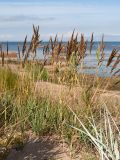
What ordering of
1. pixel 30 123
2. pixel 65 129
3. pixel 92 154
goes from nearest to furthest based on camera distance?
pixel 92 154
pixel 65 129
pixel 30 123

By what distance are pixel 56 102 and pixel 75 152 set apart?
45.2 inches

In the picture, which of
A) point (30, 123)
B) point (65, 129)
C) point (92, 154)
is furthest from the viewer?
point (30, 123)

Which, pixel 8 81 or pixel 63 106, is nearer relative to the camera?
pixel 63 106

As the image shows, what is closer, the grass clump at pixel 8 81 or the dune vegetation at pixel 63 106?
the dune vegetation at pixel 63 106

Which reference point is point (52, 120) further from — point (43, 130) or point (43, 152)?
point (43, 152)

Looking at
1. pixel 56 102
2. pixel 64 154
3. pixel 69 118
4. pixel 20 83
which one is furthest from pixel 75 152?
pixel 20 83

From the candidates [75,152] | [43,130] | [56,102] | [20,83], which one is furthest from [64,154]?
[20,83]

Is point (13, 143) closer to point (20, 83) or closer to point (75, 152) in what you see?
point (75, 152)

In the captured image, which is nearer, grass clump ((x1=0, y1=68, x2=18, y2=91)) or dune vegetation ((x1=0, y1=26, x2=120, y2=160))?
dune vegetation ((x1=0, y1=26, x2=120, y2=160))

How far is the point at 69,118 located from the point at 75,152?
1.95ft

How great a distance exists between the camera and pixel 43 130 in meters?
6.18

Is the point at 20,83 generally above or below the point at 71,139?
above

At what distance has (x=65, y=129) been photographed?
598 centimetres

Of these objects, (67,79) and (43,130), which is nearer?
(43,130)
